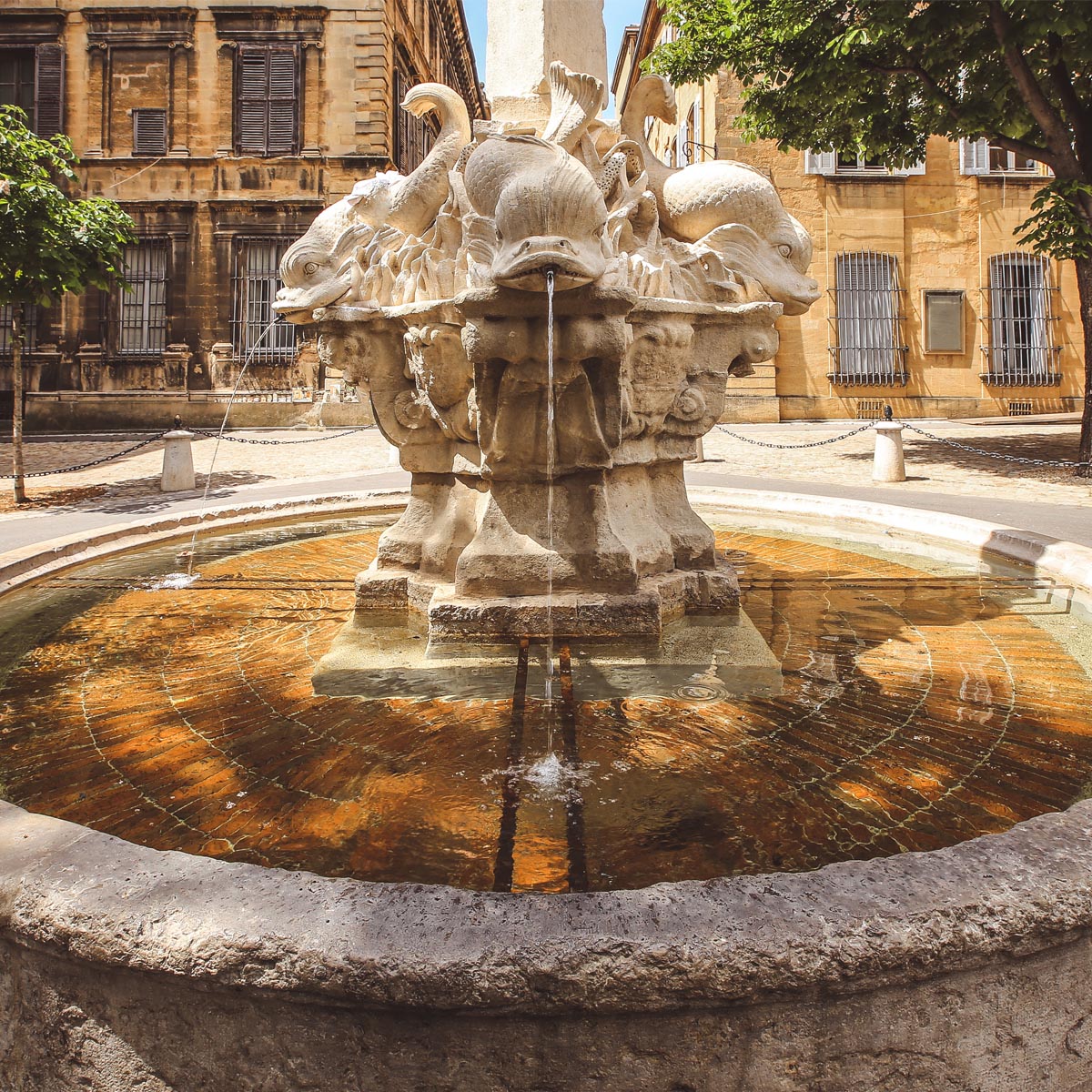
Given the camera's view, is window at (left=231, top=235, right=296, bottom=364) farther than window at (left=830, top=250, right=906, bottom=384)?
Yes

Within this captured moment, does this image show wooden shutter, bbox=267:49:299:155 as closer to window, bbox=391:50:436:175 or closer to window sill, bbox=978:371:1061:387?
window, bbox=391:50:436:175

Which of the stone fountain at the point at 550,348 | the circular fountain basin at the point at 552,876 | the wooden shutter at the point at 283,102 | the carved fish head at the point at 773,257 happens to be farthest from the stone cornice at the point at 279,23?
the circular fountain basin at the point at 552,876

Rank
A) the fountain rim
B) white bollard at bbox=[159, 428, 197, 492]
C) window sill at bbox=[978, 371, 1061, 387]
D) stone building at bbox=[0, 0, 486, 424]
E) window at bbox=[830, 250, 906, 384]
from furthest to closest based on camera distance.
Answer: stone building at bbox=[0, 0, 486, 424], window sill at bbox=[978, 371, 1061, 387], window at bbox=[830, 250, 906, 384], white bollard at bbox=[159, 428, 197, 492], the fountain rim

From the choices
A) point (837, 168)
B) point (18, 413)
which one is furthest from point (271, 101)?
point (18, 413)

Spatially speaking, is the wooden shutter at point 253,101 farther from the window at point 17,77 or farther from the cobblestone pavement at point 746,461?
the cobblestone pavement at point 746,461

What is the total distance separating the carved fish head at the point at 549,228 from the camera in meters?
2.92

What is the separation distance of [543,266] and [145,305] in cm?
2181

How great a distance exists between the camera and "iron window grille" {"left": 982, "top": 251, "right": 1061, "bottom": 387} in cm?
2053

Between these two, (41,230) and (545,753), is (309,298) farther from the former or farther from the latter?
(41,230)

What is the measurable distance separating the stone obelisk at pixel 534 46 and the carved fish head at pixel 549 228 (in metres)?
1.71

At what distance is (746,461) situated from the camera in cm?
1219

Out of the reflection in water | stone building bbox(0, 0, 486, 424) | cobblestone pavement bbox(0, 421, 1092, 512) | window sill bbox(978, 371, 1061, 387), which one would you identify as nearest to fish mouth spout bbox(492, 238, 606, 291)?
the reflection in water

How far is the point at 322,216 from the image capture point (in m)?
4.38

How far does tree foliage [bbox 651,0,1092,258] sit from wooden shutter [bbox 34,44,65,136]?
16030 mm
